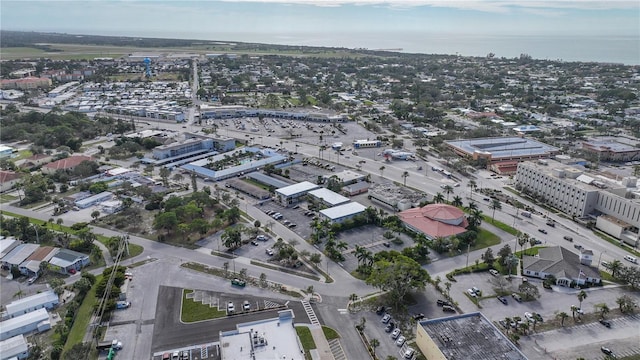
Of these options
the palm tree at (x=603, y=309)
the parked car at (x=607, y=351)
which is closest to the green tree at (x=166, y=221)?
the parked car at (x=607, y=351)

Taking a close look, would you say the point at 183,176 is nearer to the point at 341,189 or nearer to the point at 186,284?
the point at 341,189

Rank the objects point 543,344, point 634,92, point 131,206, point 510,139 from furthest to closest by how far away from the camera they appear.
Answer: point 634,92 → point 510,139 → point 131,206 → point 543,344

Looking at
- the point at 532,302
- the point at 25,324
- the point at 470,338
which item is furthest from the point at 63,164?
the point at 532,302

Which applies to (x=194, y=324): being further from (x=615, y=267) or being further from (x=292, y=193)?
(x=615, y=267)

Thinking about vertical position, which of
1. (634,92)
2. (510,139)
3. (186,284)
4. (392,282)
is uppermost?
(634,92)

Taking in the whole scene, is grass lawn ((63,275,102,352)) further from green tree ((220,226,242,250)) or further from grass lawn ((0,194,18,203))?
grass lawn ((0,194,18,203))

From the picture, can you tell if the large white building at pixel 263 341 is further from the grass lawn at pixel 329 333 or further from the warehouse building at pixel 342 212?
the warehouse building at pixel 342 212

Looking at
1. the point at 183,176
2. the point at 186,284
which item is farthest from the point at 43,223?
the point at 186,284
